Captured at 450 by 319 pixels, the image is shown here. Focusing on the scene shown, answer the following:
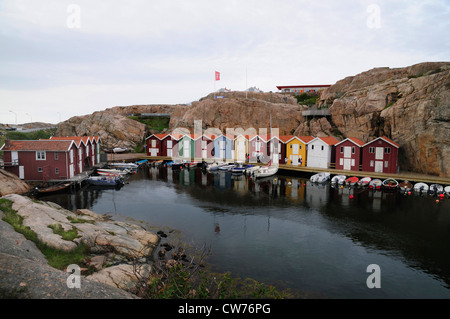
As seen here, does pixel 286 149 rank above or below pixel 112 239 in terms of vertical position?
above

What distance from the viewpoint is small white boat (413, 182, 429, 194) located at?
41062 mm

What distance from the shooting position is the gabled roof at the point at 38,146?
137ft

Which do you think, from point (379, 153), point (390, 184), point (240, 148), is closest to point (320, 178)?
point (390, 184)

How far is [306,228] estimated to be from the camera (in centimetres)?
2802

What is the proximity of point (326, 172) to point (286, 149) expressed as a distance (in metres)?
11.6

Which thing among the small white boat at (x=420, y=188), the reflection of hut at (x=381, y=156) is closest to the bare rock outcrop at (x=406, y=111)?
the reflection of hut at (x=381, y=156)

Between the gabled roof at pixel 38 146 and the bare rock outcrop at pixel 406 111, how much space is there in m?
54.9

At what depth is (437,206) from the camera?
35.1 m

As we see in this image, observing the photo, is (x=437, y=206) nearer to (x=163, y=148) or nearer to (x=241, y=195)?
(x=241, y=195)

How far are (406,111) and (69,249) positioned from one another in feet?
180

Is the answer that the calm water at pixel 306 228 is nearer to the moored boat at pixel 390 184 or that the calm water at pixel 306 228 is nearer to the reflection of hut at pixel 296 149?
the moored boat at pixel 390 184

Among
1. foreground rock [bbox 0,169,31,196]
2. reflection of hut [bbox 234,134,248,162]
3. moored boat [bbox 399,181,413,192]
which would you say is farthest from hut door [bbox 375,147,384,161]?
foreground rock [bbox 0,169,31,196]

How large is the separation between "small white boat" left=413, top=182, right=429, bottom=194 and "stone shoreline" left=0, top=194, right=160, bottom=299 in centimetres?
3716
